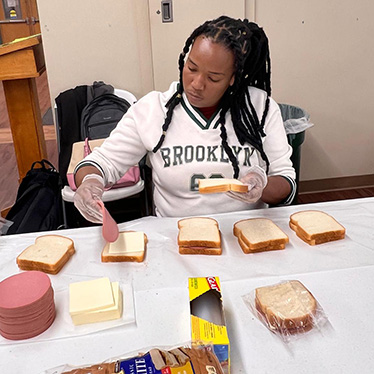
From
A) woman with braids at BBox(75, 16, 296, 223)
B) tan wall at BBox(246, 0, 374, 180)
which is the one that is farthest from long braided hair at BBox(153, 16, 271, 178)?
tan wall at BBox(246, 0, 374, 180)

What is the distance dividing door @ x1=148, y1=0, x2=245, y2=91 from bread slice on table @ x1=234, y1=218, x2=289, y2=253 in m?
1.65

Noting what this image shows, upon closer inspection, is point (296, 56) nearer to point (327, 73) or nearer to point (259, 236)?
point (327, 73)

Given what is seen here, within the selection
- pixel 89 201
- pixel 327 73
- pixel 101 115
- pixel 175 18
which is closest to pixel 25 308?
pixel 89 201

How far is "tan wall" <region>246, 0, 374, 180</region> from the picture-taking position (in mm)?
2643

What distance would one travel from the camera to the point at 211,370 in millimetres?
688

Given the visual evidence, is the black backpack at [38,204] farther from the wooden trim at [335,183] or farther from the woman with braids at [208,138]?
the wooden trim at [335,183]

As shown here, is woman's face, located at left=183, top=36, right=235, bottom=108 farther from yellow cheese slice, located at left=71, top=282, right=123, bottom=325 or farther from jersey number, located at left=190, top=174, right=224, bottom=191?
yellow cheese slice, located at left=71, top=282, right=123, bottom=325

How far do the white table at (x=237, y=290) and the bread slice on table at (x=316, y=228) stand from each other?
20 mm

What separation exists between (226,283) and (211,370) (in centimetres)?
35

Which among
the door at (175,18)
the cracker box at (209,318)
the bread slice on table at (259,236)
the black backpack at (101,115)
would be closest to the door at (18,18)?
the door at (175,18)

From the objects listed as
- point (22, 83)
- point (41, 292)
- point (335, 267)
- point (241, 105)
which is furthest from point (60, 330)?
point (22, 83)

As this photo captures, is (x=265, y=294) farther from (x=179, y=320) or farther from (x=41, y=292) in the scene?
(x=41, y=292)

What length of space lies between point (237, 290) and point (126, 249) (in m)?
0.32

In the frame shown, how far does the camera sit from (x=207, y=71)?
1.32 metres
